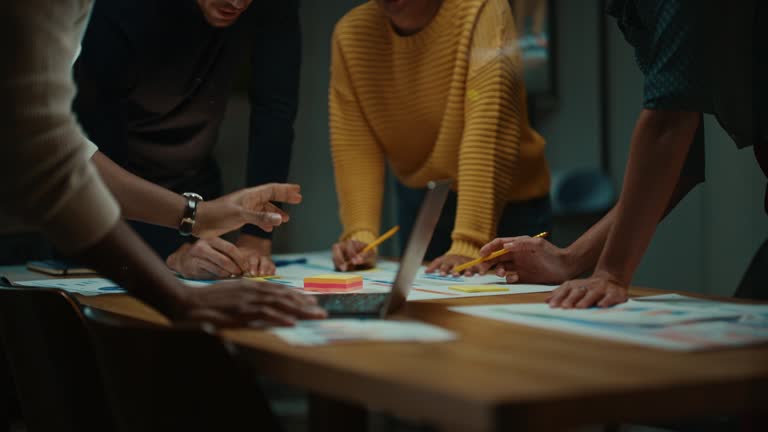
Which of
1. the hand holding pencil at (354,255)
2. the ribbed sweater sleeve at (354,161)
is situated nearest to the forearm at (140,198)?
the hand holding pencil at (354,255)

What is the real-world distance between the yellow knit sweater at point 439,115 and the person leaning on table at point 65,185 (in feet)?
2.56

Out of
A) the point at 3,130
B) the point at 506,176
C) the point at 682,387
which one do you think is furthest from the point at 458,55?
the point at 682,387

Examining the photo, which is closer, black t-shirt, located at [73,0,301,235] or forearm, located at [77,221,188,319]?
forearm, located at [77,221,188,319]

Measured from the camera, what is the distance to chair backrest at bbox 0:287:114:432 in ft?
3.54

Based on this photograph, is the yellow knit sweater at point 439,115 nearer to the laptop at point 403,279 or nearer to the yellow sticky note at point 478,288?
the yellow sticky note at point 478,288

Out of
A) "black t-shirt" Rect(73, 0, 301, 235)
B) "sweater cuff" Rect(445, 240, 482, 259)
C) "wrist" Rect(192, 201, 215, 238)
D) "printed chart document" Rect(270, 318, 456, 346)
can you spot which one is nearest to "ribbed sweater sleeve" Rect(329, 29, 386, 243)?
"black t-shirt" Rect(73, 0, 301, 235)

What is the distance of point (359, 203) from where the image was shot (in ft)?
6.40

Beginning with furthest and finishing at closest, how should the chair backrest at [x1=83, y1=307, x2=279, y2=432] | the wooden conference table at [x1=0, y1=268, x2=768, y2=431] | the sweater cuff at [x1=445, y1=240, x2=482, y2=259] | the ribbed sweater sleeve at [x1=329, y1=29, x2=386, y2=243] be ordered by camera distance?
the ribbed sweater sleeve at [x1=329, y1=29, x2=386, y2=243], the sweater cuff at [x1=445, y1=240, x2=482, y2=259], the chair backrest at [x1=83, y1=307, x2=279, y2=432], the wooden conference table at [x1=0, y1=268, x2=768, y2=431]

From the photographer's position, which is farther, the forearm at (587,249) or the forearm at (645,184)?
the forearm at (587,249)

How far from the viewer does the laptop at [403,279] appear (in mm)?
1009

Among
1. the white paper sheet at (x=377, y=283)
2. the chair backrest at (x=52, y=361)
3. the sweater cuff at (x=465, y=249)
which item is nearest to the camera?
the chair backrest at (x=52, y=361)

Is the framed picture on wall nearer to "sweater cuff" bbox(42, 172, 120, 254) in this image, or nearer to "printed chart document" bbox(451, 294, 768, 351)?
"printed chart document" bbox(451, 294, 768, 351)

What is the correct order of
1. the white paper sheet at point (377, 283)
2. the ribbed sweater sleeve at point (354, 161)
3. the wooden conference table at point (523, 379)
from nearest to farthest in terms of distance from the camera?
1. the wooden conference table at point (523, 379)
2. the white paper sheet at point (377, 283)
3. the ribbed sweater sleeve at point (354, 161)

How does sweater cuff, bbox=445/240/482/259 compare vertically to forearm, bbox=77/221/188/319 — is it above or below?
below
